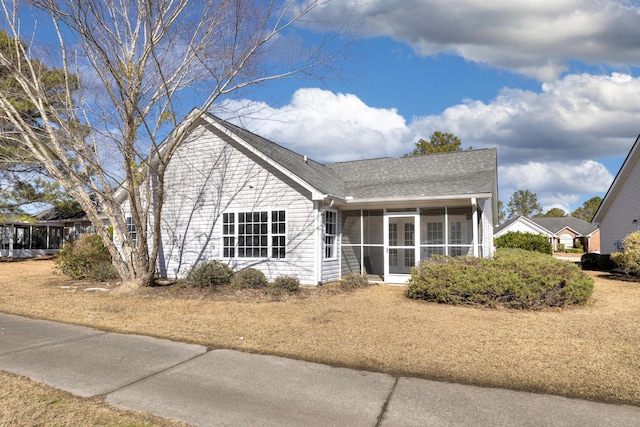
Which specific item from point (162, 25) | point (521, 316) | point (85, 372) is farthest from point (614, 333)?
point (162, 25)

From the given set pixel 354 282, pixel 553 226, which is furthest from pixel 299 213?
pixel 553 226

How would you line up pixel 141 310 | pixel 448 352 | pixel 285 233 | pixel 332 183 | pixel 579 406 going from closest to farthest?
pixel 579 406
pixel 448 352
pixel 141 310
pixel 285 233
pixel 332 183

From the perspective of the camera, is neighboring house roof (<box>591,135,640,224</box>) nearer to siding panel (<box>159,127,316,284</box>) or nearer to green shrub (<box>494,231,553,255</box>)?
green shrub (<box>494,231,553,255</box>)

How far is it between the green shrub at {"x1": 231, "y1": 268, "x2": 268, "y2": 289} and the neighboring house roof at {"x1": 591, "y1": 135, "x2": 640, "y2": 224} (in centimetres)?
1556

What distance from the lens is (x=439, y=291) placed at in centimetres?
990

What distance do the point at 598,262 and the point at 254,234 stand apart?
53.6 ft

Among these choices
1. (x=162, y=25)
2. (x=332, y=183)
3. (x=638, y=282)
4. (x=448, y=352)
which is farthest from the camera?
(x=332, y=183)

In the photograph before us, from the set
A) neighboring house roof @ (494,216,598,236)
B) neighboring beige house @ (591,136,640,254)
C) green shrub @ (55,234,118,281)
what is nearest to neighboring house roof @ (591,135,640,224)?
neighboring beige house @ (591,136,640,254)

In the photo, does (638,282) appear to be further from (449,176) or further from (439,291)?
(439,291)

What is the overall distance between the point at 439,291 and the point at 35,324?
26.9ft

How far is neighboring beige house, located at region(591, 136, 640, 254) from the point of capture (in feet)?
→ 61.0

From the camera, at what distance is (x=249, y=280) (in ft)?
41.0

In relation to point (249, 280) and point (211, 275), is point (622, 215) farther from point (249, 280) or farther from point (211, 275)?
point (211, 275)

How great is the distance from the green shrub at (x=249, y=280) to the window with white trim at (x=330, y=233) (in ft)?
6.86
